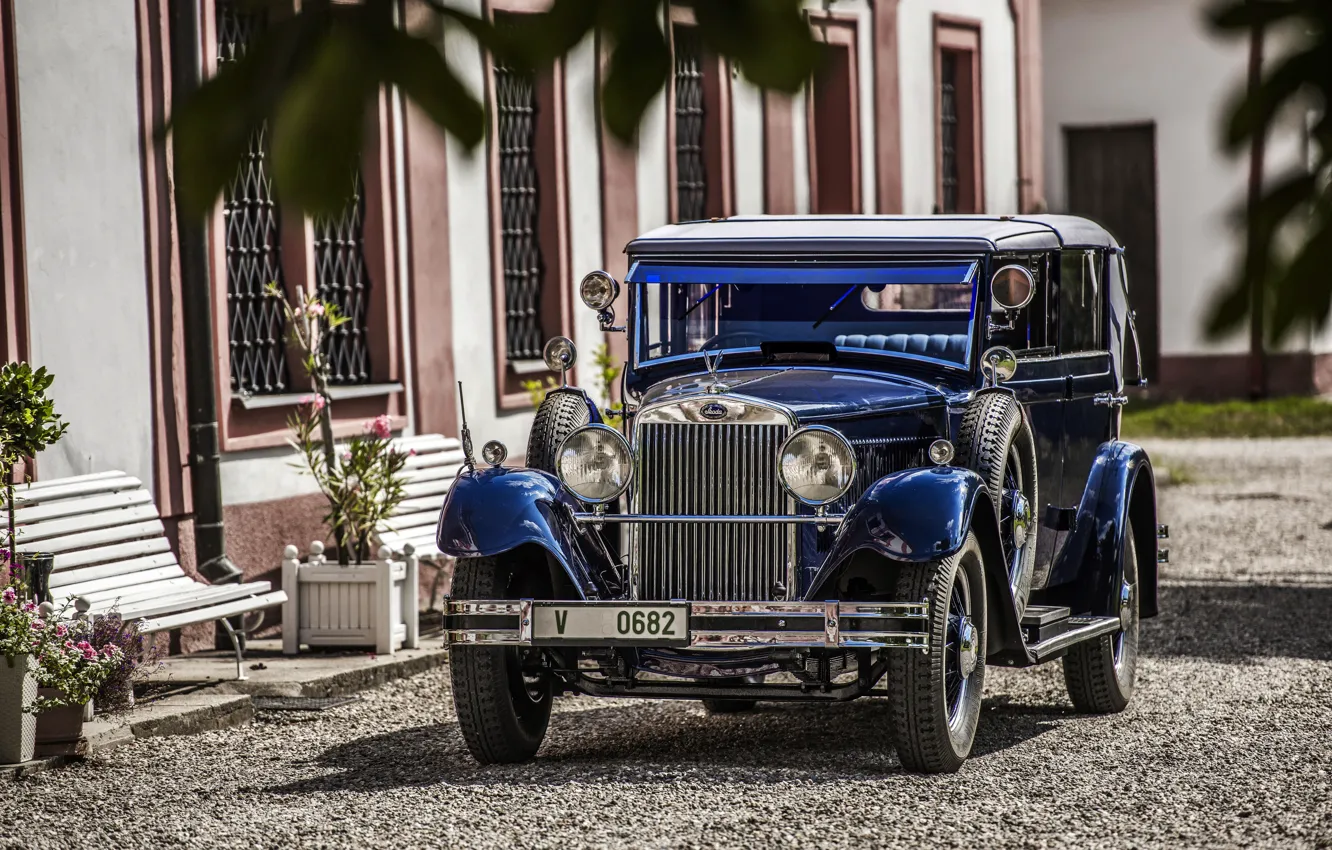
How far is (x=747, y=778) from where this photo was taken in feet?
22.5

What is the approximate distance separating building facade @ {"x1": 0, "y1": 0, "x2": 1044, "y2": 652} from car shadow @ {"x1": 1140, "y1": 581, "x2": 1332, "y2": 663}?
293 centimetres

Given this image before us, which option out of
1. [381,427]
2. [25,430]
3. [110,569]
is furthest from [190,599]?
[381,427]

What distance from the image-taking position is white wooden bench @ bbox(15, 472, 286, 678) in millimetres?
8797

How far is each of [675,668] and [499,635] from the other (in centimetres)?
58

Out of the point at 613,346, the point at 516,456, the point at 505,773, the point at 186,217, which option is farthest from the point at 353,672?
the point at 186,217

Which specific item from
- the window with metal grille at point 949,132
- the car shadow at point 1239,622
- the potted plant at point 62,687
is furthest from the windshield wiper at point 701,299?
the window with metal grille at point 949,132

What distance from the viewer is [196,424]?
10.4 metres

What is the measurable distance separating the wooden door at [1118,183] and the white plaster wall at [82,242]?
1754 cm

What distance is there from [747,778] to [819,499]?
3.07ft

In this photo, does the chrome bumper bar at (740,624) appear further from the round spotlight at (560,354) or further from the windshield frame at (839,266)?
the windshield frame at (839,266)

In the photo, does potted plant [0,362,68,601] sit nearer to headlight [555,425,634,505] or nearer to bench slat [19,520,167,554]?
bench slat [19,520,167,554]

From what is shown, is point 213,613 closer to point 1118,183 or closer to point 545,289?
point 545,289

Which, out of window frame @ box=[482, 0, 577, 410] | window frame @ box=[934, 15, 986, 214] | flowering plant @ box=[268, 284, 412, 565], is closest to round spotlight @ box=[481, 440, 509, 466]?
A: flowering plant @ box=[268, 284, 412, 565]

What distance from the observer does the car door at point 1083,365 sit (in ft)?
28.1
